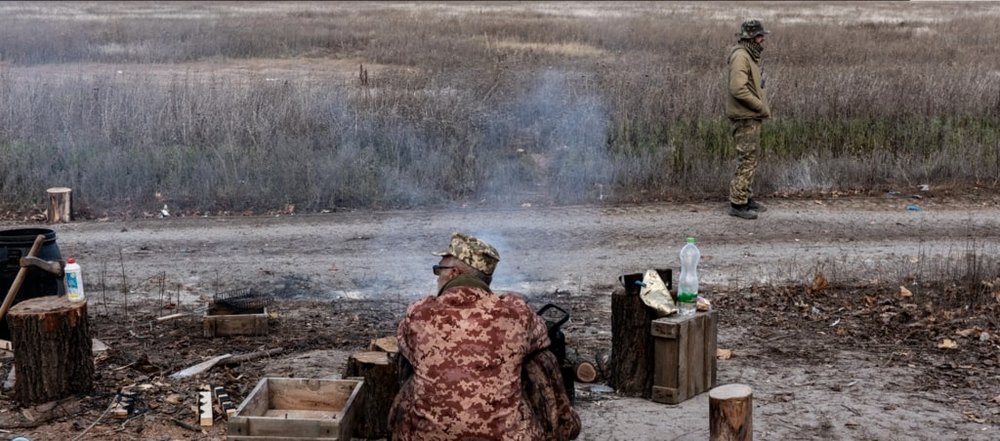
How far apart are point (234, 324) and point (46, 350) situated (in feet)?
5.32

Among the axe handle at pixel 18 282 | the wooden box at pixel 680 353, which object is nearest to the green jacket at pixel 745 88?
the wooden box at pixel 680 353

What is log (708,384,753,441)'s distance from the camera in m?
5.92

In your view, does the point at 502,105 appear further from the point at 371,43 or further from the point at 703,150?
the point at 371,43

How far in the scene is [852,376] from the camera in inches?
297

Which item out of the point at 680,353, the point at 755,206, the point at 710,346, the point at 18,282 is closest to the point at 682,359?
the point at 680,353

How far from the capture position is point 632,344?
23.5ft

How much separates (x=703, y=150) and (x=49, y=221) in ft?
26.7

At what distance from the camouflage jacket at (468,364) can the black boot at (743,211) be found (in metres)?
7.69

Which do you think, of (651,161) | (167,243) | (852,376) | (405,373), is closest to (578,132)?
(651,161)

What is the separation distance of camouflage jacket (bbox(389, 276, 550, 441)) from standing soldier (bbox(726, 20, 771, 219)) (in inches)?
302

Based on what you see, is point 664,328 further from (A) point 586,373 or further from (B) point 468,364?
(B) point 468,364

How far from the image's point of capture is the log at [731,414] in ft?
19.4

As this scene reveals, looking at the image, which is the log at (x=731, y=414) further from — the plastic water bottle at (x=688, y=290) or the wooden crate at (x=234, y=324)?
the wooden crate at (x=234, y=324)

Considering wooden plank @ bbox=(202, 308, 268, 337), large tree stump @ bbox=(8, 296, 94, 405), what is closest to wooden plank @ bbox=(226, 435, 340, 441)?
large tree stump @ bbox=(8, 296, 94, 405)
